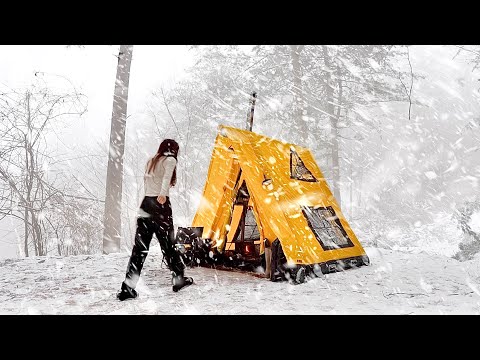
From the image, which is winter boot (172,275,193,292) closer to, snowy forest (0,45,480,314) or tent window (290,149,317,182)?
snowy forest (0,45,480,314)

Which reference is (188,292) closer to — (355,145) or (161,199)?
(161,199)

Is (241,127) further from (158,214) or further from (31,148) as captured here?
(158,214)

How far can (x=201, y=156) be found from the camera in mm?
24594

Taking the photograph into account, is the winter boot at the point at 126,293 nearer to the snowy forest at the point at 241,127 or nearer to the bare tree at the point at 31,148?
the snowy forest at the point at 241,127

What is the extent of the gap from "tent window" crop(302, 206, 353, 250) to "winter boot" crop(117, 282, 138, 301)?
9.52 feet

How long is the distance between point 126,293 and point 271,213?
7.84 ft

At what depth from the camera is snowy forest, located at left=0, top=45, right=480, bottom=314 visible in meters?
5.39

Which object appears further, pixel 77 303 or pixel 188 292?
pixel 188 292

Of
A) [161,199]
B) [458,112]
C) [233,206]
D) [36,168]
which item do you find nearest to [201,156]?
[36,168]

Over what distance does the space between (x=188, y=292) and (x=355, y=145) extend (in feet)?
91.4

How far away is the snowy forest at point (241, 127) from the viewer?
5391 mm

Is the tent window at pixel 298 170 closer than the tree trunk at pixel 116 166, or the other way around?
the tent window at pixel 298 170

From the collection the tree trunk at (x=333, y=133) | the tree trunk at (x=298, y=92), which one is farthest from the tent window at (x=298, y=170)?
the tree trunk at (x=333, y=133)

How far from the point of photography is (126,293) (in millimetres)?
4395
